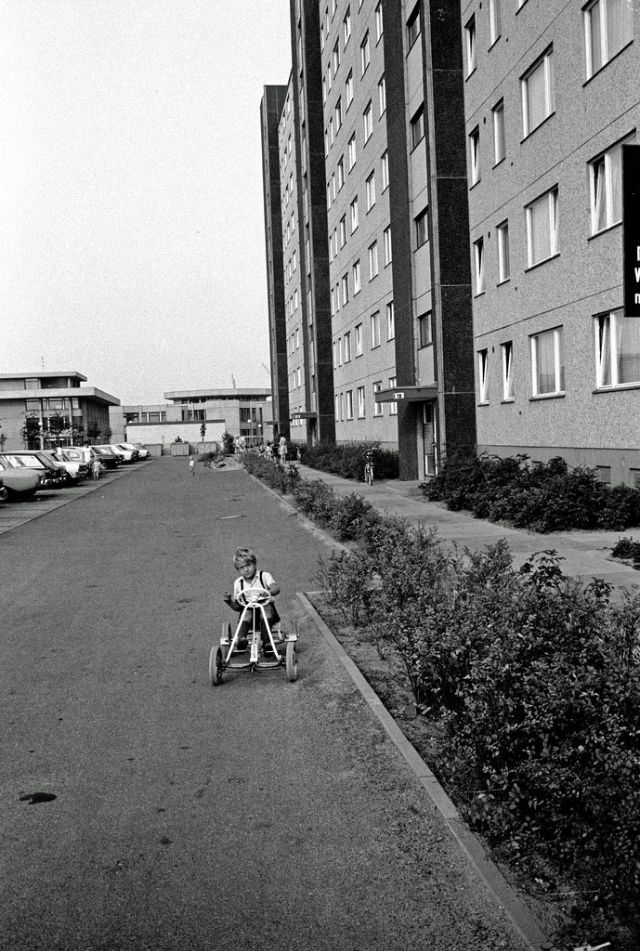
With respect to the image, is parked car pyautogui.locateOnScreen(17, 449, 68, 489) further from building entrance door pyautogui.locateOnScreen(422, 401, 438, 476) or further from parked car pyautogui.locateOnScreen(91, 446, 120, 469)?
parked car pyautogui.locateOnScreen(91, 446, 120, 469)

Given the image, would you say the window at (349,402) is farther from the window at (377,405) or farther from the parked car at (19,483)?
the parked car at (19,483)

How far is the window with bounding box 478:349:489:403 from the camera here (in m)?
23.7

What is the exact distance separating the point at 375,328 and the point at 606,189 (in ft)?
71.3

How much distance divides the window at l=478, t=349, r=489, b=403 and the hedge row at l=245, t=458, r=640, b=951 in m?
18.0

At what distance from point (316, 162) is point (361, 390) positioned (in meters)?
16.4

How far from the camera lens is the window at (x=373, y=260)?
Result: 36.4 meters

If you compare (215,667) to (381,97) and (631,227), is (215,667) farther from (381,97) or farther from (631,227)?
(381,97)

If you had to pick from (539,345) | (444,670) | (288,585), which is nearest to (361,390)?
(539,345)

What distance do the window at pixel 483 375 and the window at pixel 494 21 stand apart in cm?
768

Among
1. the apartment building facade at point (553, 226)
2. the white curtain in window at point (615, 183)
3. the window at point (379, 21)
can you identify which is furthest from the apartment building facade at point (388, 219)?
the white curtain in window at point (615, 183)

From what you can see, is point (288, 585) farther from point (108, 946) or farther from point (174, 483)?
point (174, 483)

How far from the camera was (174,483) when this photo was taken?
39.8 meters

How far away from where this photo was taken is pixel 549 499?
49.6 ft

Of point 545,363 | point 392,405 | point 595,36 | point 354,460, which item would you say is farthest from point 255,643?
point 392,405
